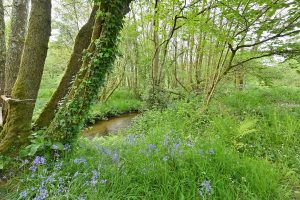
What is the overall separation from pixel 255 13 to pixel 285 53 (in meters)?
1.45

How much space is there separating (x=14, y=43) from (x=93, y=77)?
7.73 ft

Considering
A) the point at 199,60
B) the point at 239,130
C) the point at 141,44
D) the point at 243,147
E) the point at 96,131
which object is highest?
the point at 141,44

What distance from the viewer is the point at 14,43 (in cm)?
336

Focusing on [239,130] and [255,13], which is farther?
[255,13]

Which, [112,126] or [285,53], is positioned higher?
[285,53]

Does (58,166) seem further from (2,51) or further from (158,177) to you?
(2,51)

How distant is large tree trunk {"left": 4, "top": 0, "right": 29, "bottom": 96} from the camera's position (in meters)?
3.34

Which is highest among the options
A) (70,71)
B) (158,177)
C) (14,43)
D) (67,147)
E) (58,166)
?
(14,43)

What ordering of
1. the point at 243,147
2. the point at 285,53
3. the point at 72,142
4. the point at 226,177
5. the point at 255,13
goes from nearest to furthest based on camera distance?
the point at 226,177 < the point at 72,142 < the point at 243,147 < the point at 255,13 < the point at 285,53

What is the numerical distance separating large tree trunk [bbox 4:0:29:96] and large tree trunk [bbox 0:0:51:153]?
40.8 inches

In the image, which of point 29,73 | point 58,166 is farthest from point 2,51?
point 58,166

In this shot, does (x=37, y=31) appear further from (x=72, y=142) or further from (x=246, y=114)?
(x=246, y=114)

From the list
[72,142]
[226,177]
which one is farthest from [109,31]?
[226,177]

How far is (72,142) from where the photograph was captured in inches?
96.3
